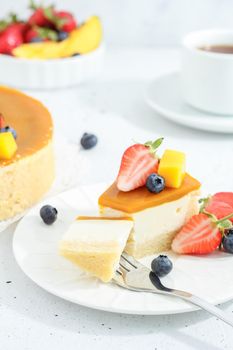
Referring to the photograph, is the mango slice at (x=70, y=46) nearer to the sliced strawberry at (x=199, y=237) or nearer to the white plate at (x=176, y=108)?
the white plate at (x=176, y=108)

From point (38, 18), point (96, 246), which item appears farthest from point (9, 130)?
point (38, 18)

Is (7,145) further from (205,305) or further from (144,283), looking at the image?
(205,305)

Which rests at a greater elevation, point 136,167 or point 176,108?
point 136,167

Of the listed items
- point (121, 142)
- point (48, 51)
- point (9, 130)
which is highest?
point (9, 130)

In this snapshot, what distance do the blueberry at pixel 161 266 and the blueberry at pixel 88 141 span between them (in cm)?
88

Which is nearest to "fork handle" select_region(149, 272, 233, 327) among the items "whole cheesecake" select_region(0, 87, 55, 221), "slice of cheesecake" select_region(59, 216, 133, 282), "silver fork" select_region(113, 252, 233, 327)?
"silver fork" select_region(113, 252, 233, 327)

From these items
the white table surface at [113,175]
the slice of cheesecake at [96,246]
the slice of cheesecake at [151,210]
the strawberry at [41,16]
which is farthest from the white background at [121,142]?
the strawberry at [41,16]

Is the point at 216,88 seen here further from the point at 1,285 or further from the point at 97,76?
the point at 1,285

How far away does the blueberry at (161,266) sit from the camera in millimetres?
1672

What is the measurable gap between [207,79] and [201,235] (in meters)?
0.94

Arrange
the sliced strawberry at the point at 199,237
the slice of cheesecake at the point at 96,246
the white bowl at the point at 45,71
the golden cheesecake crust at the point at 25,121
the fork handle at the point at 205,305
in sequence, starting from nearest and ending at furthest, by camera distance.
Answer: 1. the fork handle at the point at 205,305
2. the slice of cheesecake at the point at 96,246
3. the sliced strawberry at the point at 199,237
4. the golden cheesecake crust at the point at 25,121
5. the white bowl at the point at 45,71

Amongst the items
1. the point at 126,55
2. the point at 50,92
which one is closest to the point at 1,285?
the point at 50,92

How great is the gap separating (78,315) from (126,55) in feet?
6.71

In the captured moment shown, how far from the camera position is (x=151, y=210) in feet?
5.84
